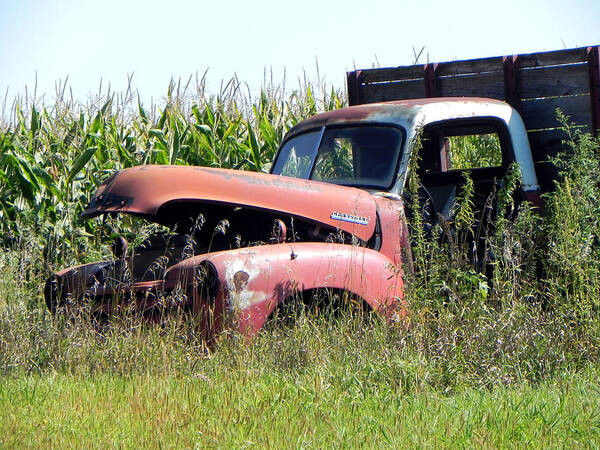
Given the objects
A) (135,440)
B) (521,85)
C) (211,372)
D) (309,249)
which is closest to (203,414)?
(135,440)

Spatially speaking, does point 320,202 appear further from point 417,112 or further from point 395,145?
point 417,112

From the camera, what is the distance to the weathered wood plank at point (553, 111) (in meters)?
6.61

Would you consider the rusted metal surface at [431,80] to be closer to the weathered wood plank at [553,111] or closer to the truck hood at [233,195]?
the weathered wood plank at [553,111]

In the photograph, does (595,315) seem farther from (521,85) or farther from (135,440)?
(135,440)

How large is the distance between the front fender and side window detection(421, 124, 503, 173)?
4.08 ft

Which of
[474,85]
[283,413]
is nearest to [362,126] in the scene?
[474,85]

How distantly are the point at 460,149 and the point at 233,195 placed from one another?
5.15 meters

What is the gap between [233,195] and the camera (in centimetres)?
508

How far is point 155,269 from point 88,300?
1.53ft

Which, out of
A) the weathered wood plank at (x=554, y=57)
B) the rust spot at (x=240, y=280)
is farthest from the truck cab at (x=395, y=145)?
the rust spot at (x=240, y=280)

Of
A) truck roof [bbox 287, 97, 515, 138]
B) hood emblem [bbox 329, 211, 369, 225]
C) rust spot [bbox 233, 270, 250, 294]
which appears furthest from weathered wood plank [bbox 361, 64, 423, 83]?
rust spot [bbox 233, 270, 250, 294]

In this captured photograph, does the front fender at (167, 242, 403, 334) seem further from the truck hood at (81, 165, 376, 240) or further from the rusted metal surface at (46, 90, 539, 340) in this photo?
the truck hood at (81, 165, 376, 240)

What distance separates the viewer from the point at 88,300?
5180 millimetres

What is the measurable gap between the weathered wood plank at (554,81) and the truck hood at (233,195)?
7.09 feet
